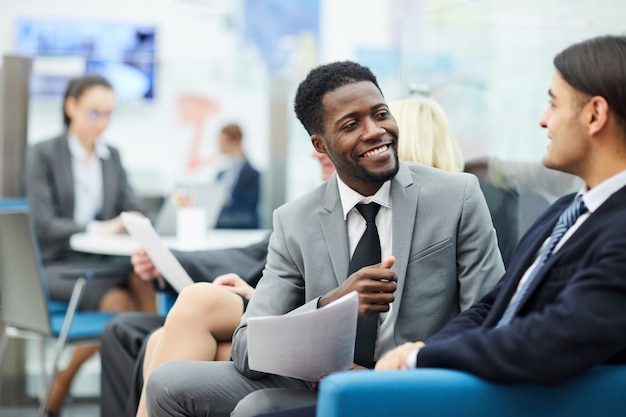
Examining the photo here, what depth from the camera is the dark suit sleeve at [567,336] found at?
59.6 inches

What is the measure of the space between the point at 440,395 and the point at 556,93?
61cm

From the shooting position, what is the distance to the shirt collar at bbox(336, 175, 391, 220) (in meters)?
2.23

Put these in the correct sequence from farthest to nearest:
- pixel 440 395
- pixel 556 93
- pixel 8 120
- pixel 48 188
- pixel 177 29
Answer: pixel 177 29 → pixel 8 120 → pixel 48 188 → pixel 556 93 → pixel 440 395

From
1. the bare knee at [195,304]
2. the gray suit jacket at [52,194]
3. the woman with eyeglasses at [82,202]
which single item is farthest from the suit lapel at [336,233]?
the gray suit jacket at [52,194]

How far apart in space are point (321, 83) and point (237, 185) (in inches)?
176

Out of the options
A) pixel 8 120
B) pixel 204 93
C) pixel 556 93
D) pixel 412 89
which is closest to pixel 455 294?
pixel 556 93

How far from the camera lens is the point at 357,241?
224 centimetres

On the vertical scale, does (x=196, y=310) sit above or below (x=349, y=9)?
below

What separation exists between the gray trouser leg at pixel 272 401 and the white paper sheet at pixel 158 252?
1042mm

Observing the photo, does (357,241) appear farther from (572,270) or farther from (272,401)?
(572,270)

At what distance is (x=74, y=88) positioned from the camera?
194 inches

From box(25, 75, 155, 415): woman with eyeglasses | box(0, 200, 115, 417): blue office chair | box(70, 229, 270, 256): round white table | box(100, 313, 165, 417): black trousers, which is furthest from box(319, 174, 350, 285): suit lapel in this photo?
box(25, 75, 155, 415): woman with eyeglasses

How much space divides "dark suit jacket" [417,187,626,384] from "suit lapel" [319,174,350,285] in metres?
0.56

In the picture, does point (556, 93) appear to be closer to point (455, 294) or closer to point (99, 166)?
point (455, 294)
